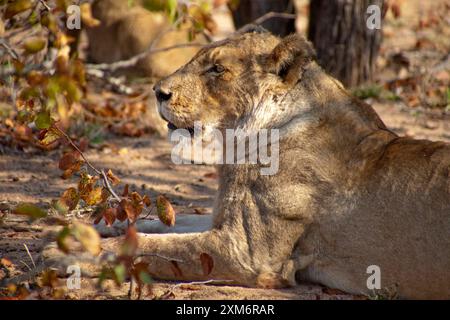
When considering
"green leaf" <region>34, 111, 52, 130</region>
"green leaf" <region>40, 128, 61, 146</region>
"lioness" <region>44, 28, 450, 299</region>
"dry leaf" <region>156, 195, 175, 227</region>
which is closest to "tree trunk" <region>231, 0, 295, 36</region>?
"lioness" <region>44, 28, 450, 299</region>

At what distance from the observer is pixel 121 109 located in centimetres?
949

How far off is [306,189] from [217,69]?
1.06 meters

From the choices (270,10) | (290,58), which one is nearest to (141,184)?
(290,58)

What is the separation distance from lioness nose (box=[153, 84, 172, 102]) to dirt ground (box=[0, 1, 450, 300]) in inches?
44.6

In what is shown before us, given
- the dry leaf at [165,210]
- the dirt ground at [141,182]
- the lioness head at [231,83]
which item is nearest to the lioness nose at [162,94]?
the lioness head at [231,83]

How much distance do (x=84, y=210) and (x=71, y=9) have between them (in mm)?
1628

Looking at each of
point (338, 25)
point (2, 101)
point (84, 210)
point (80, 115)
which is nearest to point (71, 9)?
point (84, 210)

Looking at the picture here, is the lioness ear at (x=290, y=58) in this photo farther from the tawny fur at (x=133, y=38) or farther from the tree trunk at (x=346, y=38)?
the tawny fur at (x=133, y=38)

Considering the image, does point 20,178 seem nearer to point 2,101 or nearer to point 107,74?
point 2,101

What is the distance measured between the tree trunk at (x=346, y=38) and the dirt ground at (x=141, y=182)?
481 mm

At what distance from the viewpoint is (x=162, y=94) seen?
5.65 metres

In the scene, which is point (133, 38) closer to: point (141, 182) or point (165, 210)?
point (141, 182)

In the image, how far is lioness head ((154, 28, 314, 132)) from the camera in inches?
216

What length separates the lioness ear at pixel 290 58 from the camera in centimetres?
540
